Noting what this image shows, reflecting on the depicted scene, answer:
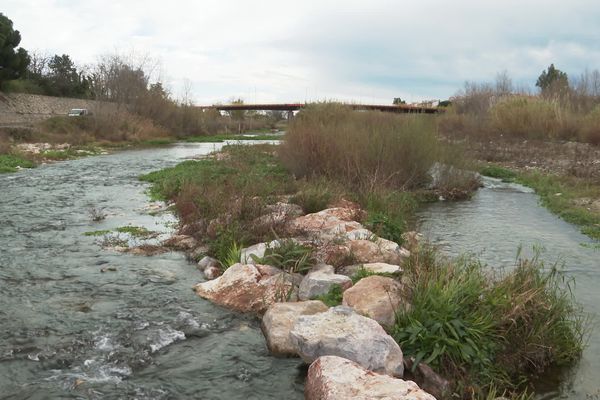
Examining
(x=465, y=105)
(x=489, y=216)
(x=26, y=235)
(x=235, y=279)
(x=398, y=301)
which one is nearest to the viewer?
(x=398, y=301)

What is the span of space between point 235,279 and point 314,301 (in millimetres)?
1567

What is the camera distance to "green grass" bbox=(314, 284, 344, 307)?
692 centimetres

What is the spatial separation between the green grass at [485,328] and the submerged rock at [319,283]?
113cm

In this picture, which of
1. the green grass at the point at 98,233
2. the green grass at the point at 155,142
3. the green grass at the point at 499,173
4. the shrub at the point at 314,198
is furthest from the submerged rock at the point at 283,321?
the green grass at the point at 155,142

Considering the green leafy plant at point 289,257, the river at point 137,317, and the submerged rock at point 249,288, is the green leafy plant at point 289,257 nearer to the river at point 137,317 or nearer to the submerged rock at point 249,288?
the submerged rock at point 249,288

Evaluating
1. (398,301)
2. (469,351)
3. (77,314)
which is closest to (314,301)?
(398,301)

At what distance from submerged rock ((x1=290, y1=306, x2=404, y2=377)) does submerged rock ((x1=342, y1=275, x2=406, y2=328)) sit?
0.47 meters

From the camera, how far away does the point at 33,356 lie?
18.8ft

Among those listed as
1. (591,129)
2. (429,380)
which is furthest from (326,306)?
(591,129)

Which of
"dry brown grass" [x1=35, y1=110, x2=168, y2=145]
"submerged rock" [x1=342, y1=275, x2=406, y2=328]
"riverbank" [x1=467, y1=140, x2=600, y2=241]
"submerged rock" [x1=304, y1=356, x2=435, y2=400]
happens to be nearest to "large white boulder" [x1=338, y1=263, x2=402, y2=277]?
"submerged rock" [x1=342, y1=275, x2=406, y2=328]

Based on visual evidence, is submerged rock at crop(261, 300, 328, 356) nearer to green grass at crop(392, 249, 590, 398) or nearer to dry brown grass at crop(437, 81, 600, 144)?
green grass at crop(392, 249, 590, 398)

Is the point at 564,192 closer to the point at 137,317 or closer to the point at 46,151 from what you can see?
the point at 137,317

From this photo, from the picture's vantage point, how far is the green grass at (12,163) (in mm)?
22891

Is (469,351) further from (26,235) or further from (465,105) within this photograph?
(465,105)
